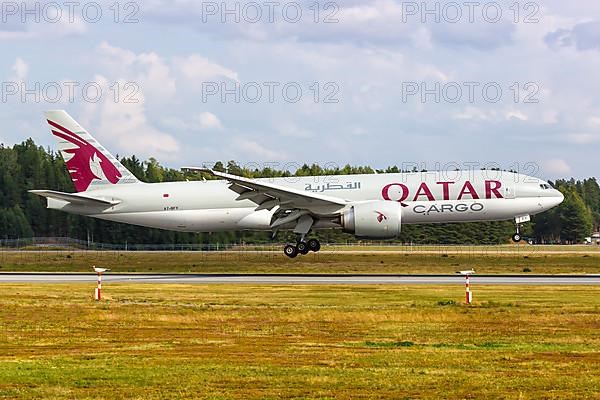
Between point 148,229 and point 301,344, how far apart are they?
60.2 meters

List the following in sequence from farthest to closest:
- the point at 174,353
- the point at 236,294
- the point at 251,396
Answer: the point at 236,294, the point at 174,353, the point at 251,396

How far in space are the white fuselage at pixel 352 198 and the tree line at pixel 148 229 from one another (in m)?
12.5

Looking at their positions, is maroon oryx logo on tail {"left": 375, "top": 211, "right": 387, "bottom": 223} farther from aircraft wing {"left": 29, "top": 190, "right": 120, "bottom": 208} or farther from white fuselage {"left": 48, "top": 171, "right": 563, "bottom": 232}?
aircraft wing {"left": 29, "top": 190, "right": 120, "bottom": 208}

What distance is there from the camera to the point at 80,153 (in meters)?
52.1

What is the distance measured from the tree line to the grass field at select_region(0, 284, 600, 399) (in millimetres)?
33570

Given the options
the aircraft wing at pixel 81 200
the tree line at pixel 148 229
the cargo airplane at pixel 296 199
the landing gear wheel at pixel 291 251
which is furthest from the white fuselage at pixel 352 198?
the tree line at pixel 148 229

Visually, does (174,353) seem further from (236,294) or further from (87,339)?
(236,294)

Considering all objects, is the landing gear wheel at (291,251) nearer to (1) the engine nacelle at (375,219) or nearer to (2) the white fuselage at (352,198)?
(2) the white fuselage at (352,198)

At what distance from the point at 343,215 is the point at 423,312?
2020cm

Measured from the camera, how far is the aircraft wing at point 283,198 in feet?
151

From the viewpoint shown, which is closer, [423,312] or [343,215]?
[423,312]

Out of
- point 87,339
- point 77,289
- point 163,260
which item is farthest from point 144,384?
point 163,260

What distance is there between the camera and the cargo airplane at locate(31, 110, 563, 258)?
47.0m

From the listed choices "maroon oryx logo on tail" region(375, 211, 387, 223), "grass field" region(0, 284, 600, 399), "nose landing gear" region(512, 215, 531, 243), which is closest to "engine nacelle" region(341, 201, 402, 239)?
"maroon oryx logo on tail" region(375, 211, 387, 223)
